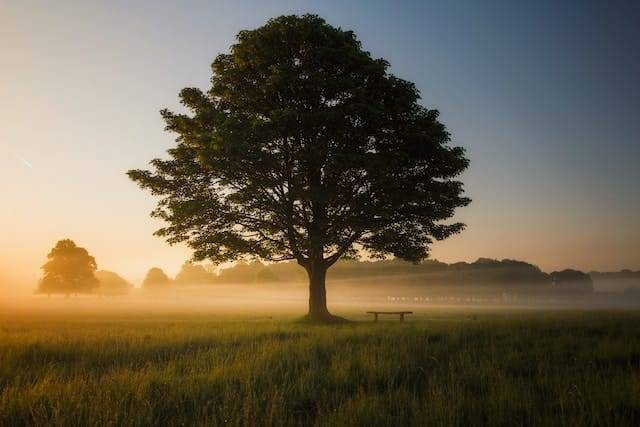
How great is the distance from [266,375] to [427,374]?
3.34 meters

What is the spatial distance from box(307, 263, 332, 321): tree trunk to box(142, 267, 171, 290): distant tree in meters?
149

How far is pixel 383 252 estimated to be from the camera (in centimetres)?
2819

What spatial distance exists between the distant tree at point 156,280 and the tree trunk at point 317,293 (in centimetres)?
14928

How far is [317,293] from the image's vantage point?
27844 mm

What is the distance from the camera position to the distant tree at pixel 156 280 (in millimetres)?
162750

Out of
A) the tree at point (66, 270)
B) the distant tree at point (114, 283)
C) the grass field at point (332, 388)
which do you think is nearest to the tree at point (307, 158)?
the grass field at point (332, 388)

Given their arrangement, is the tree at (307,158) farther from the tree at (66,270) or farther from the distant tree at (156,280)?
the distant tree at (156,280)

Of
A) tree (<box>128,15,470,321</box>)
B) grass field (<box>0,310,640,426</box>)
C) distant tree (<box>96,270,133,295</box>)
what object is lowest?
distant tree (<box>96,270,133,295</box>)

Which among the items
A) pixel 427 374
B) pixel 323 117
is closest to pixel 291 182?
pixel 323 117

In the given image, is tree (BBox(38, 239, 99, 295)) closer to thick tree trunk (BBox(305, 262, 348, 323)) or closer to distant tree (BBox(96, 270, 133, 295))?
distant tree (BBox(96, 270, 133, 295))

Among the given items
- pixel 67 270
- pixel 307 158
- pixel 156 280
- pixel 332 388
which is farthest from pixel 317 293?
pixel 156 280

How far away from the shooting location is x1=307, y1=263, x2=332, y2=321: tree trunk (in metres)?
27.5

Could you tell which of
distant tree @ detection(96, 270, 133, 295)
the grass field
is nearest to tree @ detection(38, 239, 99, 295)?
distant tree @ detection(96, 270, 133, 295)

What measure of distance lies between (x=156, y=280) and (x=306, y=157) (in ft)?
518
